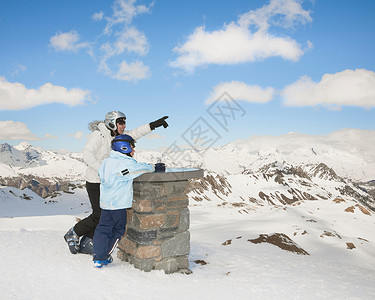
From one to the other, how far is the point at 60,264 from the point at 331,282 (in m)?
5.42

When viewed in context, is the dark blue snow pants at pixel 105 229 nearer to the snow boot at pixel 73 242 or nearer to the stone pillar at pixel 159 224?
the stone pillar at pixel 159 224

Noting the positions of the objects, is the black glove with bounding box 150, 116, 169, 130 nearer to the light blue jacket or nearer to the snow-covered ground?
the light blue jacket

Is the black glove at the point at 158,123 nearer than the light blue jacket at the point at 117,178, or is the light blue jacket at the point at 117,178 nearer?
the light blue jacket at the point at 117,178

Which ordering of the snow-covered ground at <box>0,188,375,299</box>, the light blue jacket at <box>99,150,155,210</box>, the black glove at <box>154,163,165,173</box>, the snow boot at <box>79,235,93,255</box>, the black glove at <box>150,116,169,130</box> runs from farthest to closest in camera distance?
the black glove at <box>150,116,169,130</box> → the snow boot at <box>79,235,93,255</box> → the black glove at <box>154,163,165,173</box> → the light blue jacket at <box>99,150,155,210</box> → the snow-covered ground at <box>0,188,375,299</box>

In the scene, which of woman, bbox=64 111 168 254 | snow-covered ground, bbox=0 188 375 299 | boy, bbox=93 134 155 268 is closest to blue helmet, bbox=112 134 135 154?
boy, bbox=93 134 155 268

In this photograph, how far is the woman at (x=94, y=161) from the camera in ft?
17.9

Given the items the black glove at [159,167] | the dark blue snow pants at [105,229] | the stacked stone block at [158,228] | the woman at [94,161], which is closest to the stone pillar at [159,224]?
the stacked stone block at [158,228]

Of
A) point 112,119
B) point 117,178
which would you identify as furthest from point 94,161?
point 112,119

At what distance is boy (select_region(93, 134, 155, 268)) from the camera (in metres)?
5.14

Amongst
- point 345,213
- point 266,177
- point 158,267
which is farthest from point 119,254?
point 266,177

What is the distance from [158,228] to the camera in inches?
224

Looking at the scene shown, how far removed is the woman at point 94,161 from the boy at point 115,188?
0.36 m

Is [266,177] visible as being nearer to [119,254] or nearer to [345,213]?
[345,213]

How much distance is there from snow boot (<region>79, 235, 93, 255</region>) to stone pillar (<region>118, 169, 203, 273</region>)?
0.66 m
